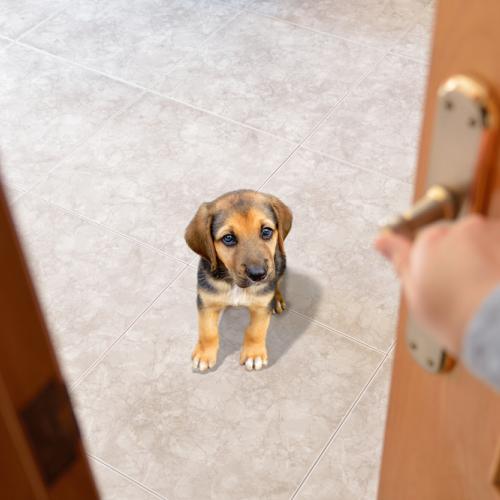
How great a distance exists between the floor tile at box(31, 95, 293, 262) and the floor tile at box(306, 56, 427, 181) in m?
0.16

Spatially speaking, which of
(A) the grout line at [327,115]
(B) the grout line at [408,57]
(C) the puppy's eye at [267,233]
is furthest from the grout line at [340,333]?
(B) the grout line at [408,57]

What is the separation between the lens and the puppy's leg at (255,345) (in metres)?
1.80

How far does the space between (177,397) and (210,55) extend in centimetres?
136

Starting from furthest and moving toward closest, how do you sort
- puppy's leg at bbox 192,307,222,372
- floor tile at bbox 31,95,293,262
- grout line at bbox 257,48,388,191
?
grout line at bbox 257,48,388,191, floor tile at bbox 31,95,293,262, puppy's leg at bbox 192,307,222,372

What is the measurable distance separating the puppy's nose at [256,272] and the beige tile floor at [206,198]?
0.96 ft

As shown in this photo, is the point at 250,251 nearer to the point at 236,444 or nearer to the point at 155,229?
the point at 236,444

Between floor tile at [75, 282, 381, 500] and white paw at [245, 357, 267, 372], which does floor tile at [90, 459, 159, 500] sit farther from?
white paw at [245, 357, 267, 372]

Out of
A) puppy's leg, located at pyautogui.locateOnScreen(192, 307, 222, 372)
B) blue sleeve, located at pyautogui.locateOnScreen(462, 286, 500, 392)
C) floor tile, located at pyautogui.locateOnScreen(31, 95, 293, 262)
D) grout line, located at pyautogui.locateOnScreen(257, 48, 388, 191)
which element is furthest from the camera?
grout line, located at pyautogui.locateOnScreen(257, 48, 388, 191)

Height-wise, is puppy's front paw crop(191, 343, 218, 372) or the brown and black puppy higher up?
the brown and black puppy

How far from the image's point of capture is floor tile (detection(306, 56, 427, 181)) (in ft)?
7.64

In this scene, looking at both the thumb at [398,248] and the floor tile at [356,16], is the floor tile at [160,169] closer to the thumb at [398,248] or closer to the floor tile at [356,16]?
the floor tile at [356,16]

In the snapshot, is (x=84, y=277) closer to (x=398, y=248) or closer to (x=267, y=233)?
(x=267, y=233)

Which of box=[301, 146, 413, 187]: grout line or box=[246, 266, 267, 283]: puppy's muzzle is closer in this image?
box=[246, 266, 267, 283]: puppy's muzzle

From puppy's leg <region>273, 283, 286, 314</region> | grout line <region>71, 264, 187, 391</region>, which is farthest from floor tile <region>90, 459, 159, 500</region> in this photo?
puppy's leg <region>273, 283, 286, 314</region>
